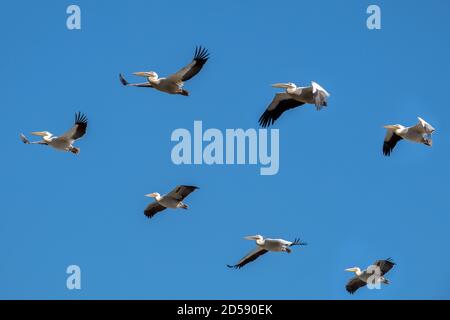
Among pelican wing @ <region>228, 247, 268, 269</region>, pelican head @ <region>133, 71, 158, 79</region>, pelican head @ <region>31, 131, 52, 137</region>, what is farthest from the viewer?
pelican head @ <region>31, 131, 52, 137</region>

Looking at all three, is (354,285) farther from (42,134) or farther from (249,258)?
(42,134)

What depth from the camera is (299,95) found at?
20.6m

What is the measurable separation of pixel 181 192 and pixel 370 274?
401 cm

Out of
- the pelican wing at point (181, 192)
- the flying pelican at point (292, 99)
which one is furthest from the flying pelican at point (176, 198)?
the flying pelican at point (292, 99)

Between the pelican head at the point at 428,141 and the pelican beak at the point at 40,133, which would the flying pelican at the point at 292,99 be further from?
the pelican beak at the point at 40,133

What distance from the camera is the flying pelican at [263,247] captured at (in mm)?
20141

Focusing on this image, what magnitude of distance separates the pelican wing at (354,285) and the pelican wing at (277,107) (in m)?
3.62

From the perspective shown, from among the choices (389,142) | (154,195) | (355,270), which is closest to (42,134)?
(154,195)

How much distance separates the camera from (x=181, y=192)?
2112cm

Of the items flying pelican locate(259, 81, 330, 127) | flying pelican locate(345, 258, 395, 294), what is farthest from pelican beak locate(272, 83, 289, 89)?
flying pelican locate(345, 258, 395, 294)

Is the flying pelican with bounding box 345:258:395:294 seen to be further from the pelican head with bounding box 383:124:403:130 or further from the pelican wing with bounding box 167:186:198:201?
the pelican wing with bounding box 167:186:198:201

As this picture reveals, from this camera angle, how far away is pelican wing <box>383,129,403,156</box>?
2228cm
